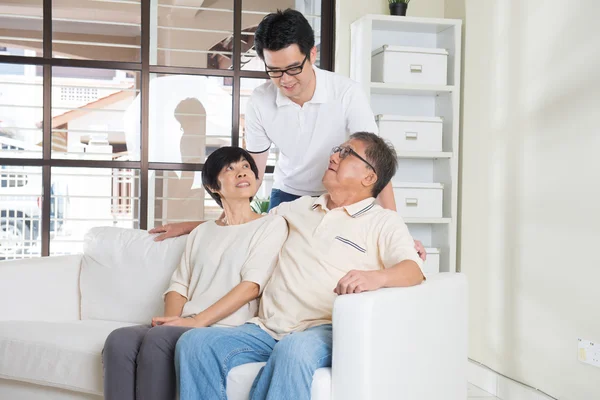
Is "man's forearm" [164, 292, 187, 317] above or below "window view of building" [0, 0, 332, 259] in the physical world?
below

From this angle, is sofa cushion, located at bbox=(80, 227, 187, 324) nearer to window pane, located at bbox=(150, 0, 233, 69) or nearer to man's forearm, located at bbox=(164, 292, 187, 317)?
man's forearm, located at bbox=(164, 292, 187, 317)

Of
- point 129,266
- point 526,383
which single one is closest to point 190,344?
point 129,266

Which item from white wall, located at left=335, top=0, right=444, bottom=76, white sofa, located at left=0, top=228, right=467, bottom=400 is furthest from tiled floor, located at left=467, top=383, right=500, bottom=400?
white wall, located at left=335, top=0, right=444, bottom=76

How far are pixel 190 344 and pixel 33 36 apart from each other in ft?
8.07

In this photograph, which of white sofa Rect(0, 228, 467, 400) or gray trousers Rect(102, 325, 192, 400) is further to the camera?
gray trousers Rect(102, 325, 192, 400)

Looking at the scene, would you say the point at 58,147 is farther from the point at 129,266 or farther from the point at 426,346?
the point at 426,346

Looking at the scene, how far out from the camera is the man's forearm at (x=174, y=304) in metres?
2.45

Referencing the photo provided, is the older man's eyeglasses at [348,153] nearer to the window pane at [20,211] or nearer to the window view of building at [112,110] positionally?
the window view of building at [112,110]

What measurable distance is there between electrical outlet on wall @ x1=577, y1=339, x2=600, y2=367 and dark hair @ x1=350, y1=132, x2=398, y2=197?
99 cm

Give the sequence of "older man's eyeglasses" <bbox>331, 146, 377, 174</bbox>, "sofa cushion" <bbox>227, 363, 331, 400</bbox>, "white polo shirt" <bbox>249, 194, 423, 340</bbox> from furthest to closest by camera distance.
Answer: "older man's eyeglasses" <bbox>331, 146, 377, 174</bbox> → "white polo shirt" <bbox>249, 194, 423, 340</bbox> → "sofa cushion" <bbox>227, 363, 331, 400</bbox>

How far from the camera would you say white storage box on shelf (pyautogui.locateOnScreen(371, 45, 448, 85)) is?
371cm

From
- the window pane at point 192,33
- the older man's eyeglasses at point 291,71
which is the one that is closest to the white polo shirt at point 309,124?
the older man's eyeglasses at point 291,71

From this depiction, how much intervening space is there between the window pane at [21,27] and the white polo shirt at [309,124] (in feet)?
5.41

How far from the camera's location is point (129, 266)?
2.86 meters
